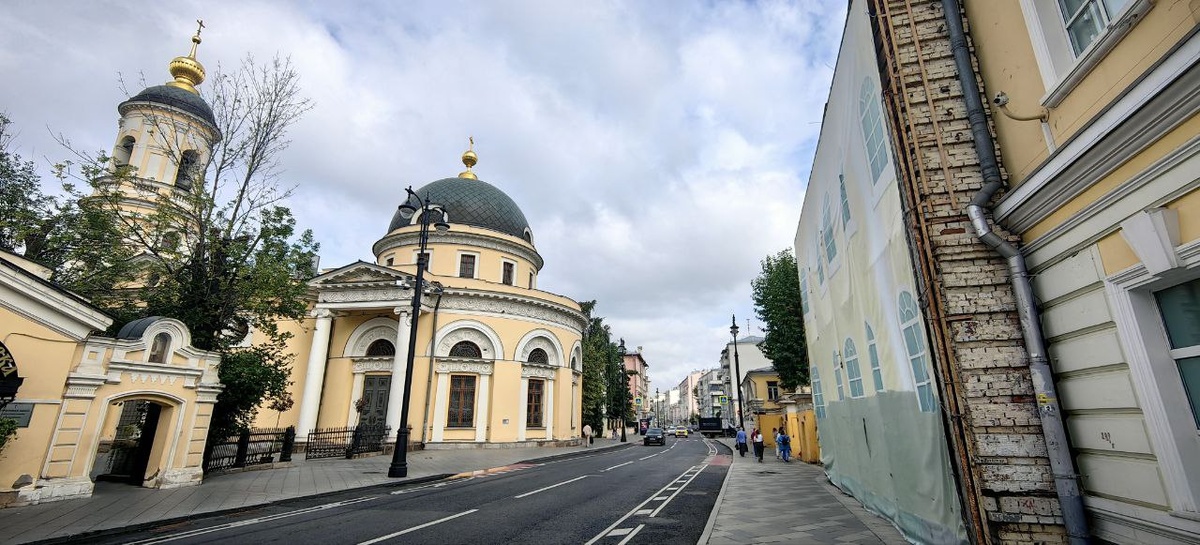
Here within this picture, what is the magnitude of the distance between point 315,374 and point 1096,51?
2848cm

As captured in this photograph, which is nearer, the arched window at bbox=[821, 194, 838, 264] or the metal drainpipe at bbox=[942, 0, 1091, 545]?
the metal drainpipe at bbox=[942, 0, 1091, 545]

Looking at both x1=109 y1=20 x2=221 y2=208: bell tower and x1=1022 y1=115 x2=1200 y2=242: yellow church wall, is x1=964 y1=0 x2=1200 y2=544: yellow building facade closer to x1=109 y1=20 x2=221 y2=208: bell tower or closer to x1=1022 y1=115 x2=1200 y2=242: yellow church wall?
x1=1022 y1=115 x2=1200 y2=242: yellow church wall

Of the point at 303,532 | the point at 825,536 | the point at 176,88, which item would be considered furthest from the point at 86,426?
the point at 176,88

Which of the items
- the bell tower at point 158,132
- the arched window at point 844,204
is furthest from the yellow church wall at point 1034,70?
the bell tower at point 158,132

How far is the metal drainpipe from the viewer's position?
4.44 meters

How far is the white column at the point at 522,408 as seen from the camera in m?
26.8

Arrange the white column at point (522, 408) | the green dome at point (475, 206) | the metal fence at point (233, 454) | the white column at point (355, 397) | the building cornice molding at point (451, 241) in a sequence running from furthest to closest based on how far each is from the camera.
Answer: the green dome at point (475, 206)
the building cornice molding at point (451, 241)
the white column at point (522, 408)
the white column at point (355, 397)
the metal fence at point (233, 454)

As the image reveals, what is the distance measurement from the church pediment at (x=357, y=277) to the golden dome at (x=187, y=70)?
12730mm

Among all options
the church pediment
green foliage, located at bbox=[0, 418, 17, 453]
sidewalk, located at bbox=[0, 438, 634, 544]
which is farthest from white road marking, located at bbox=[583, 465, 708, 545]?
the church pediment

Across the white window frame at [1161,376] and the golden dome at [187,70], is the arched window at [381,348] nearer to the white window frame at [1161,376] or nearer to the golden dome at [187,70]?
the golden dome at [187,70]

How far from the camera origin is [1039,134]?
4883 mm

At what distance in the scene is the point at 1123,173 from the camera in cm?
382

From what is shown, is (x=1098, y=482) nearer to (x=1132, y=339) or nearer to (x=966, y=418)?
(x=966, y=418)

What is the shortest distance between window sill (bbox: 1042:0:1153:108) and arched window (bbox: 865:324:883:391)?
11.5ft
